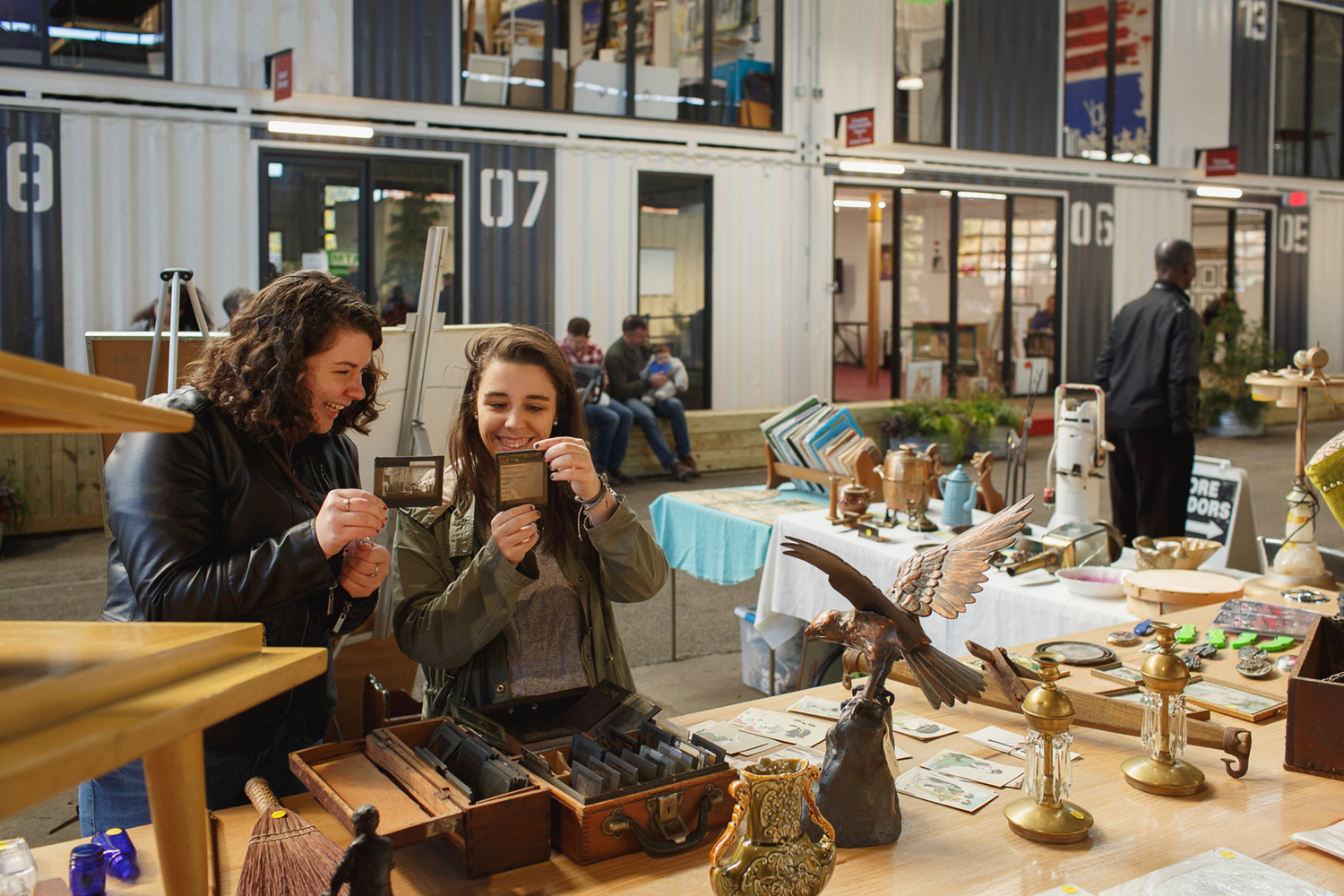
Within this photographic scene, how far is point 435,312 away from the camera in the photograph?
130 inches

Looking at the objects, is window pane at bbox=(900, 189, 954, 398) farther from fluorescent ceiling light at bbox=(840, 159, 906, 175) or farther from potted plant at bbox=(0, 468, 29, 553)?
potted plant at bbox=(0, 468, 29, 553)

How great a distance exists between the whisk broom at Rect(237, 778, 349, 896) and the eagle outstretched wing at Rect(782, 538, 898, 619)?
2.29ft

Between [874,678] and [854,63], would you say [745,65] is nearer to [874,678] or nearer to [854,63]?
[854,63]

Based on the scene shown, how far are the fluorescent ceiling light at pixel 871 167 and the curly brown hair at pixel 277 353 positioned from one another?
410 inches

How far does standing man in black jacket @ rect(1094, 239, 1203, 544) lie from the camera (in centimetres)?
550

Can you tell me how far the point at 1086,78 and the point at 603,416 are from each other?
8.09 metres

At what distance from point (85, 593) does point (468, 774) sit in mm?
5390

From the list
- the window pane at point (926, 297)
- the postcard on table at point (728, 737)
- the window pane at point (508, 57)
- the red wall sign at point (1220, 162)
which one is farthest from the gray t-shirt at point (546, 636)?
the red wall sign at point (1220, 162)

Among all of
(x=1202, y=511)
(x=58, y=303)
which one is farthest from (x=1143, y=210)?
(x=58, y=303)

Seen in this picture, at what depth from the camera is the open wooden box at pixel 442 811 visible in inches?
57.6

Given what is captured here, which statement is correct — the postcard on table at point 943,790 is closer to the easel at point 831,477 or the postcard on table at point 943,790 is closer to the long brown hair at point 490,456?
the long brown hair at point 490,456

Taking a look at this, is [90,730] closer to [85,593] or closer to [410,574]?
[410,574]

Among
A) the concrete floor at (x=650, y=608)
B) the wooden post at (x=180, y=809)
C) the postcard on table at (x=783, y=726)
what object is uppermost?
the wooden post at (x=180, y=809)

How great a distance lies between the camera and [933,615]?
3.54 meters
